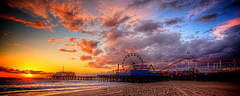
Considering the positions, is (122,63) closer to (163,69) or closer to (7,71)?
(163,69)

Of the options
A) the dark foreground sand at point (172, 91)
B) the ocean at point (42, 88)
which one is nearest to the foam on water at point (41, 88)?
the ocean at point (42, 88)

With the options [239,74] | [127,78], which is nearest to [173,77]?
[239,74]

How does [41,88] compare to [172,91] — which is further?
[41,88]

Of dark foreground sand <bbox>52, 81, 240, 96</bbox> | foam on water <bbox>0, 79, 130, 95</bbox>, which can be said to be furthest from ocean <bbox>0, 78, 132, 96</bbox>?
dark foreground sand <bbox>52, 81, 240, 96</bbox>

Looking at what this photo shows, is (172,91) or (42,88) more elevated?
(172,91)

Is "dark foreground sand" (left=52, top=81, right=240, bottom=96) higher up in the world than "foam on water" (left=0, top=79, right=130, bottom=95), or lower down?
higher up

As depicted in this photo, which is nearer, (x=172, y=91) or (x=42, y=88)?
(x=172, y=91)

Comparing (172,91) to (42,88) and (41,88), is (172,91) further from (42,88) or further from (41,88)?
(41,88)

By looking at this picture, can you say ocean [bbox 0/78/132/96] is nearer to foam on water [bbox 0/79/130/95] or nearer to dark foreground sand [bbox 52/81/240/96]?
foam on water [bbox 0/79/130/95]

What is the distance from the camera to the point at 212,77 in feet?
119

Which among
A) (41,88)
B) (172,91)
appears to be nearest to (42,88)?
(41,88)

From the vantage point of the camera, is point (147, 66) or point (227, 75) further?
point (147, 66)

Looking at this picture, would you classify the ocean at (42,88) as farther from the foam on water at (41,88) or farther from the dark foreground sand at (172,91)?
the dark foreground sand at (172,91)

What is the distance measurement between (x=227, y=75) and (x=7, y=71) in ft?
850
